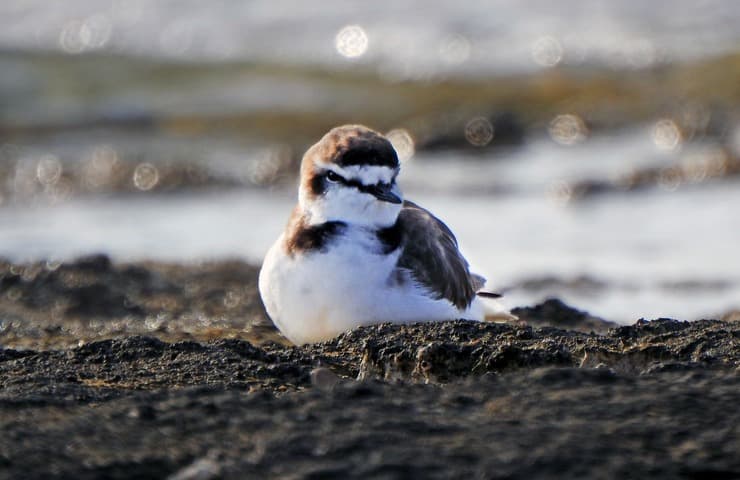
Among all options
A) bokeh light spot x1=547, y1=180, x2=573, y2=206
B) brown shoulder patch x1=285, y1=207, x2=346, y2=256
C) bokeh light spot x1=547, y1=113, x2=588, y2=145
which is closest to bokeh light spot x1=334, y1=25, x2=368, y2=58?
bokeh light spot x1=547, y1=113, x2=588, y2=145

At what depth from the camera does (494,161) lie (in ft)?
44.4

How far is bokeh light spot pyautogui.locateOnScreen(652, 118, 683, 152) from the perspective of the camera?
13.7 m

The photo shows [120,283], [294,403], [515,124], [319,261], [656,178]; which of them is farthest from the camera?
[515,124]

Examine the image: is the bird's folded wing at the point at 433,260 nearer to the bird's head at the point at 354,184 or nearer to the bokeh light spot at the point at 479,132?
the bird's head at the point at 354,184

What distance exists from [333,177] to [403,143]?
901 cm

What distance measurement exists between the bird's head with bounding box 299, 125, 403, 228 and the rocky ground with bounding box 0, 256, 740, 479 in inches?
26.6

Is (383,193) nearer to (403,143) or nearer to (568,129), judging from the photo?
(403,143)

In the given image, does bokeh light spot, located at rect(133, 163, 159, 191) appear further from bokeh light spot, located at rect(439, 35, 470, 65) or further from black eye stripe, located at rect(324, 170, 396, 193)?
black eye stripe, located at rect(324, 170, 396, 193)

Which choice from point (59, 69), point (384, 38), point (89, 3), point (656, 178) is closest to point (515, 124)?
point (656, 178)

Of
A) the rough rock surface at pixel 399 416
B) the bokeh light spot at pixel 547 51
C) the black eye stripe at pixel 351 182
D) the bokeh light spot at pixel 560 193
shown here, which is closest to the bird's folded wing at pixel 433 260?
the black eye stripe at pixel 351 182

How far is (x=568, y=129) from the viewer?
15.0 m

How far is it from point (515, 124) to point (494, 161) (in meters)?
1.47

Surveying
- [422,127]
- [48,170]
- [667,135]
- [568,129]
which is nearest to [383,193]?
[48,170]

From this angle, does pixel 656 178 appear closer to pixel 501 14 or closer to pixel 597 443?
pixel 501 14
